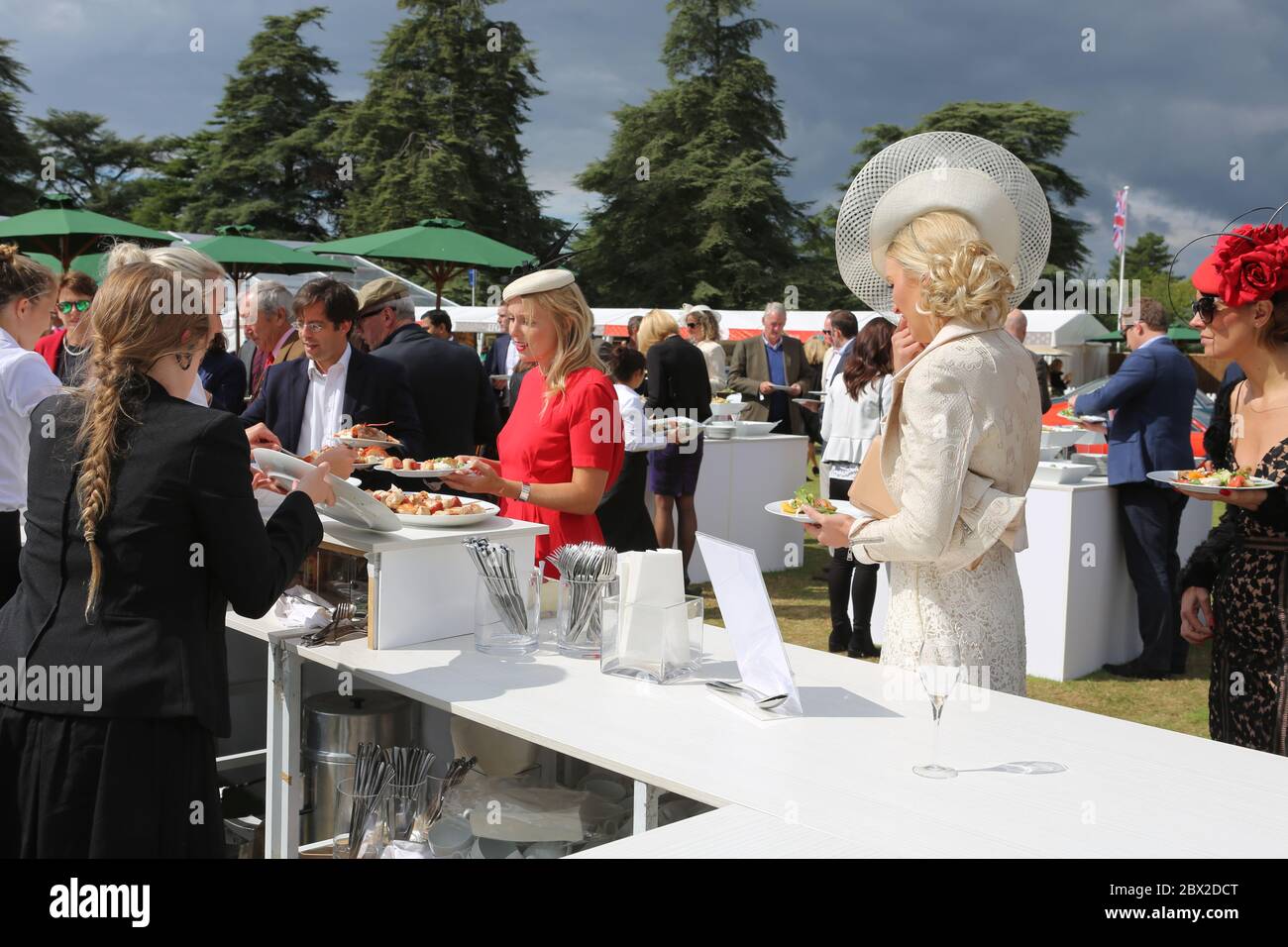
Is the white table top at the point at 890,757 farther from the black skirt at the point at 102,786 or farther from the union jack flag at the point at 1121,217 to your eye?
the union jack flag at the point at 1121,217

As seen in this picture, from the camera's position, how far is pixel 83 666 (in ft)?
5.98

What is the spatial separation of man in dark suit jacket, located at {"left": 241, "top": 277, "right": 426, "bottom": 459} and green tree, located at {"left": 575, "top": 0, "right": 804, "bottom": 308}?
103 feet

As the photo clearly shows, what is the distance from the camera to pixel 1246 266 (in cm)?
253

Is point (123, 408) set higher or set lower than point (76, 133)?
lower

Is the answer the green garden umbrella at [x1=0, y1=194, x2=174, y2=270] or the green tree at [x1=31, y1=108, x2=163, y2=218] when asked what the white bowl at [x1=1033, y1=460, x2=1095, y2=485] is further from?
the green tree at [x1=31, y1=108, x2=163, y2=218]

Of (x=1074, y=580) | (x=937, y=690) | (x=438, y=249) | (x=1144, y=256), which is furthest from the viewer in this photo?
(x=1144, y=256)

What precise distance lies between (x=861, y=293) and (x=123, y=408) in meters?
1.76

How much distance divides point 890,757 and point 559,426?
4.92 feet

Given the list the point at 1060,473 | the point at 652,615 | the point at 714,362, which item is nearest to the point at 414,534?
the point at 652,615

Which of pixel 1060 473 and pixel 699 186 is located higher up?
pixel 699 186

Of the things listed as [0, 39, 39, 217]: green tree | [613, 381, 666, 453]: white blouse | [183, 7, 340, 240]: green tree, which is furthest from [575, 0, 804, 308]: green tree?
[613, 381, 666, 453]: white blouse

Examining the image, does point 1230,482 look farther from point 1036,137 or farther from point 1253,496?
point 1036,137
